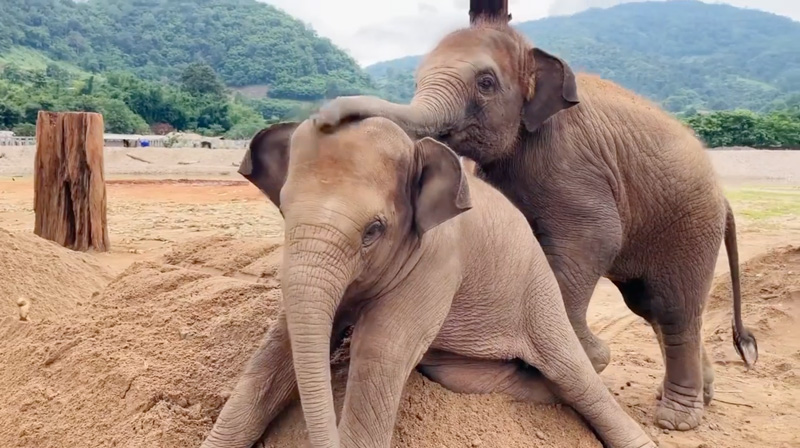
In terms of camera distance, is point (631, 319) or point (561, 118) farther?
point (631, 319)

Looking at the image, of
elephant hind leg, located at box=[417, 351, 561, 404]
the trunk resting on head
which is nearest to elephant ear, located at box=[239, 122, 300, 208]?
the trunk resting on head

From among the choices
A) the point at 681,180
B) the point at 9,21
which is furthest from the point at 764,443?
the point at 9,21

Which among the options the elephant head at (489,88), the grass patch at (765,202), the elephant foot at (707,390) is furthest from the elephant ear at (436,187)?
the grass patch at (765,202)

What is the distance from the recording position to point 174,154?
3369 centimetres

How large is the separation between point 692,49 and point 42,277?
347 ft

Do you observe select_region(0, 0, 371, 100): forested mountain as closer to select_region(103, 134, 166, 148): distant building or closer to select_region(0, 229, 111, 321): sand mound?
select_region(0, 229, 111, 321): sand mound

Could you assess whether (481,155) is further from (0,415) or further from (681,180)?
(0,415)

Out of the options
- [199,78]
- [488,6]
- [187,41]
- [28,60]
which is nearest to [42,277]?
[488,6]

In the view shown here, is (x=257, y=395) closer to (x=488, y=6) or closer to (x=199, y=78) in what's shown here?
(x=488, y=6)

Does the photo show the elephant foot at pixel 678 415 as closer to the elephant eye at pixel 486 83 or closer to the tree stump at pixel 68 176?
the elephant eye at pixel 486 83

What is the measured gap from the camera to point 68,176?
9.82 m

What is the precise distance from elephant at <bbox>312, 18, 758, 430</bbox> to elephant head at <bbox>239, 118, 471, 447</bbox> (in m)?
0.67

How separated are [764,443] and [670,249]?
45.4 inches

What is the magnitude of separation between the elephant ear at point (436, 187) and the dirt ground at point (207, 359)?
81 cm
